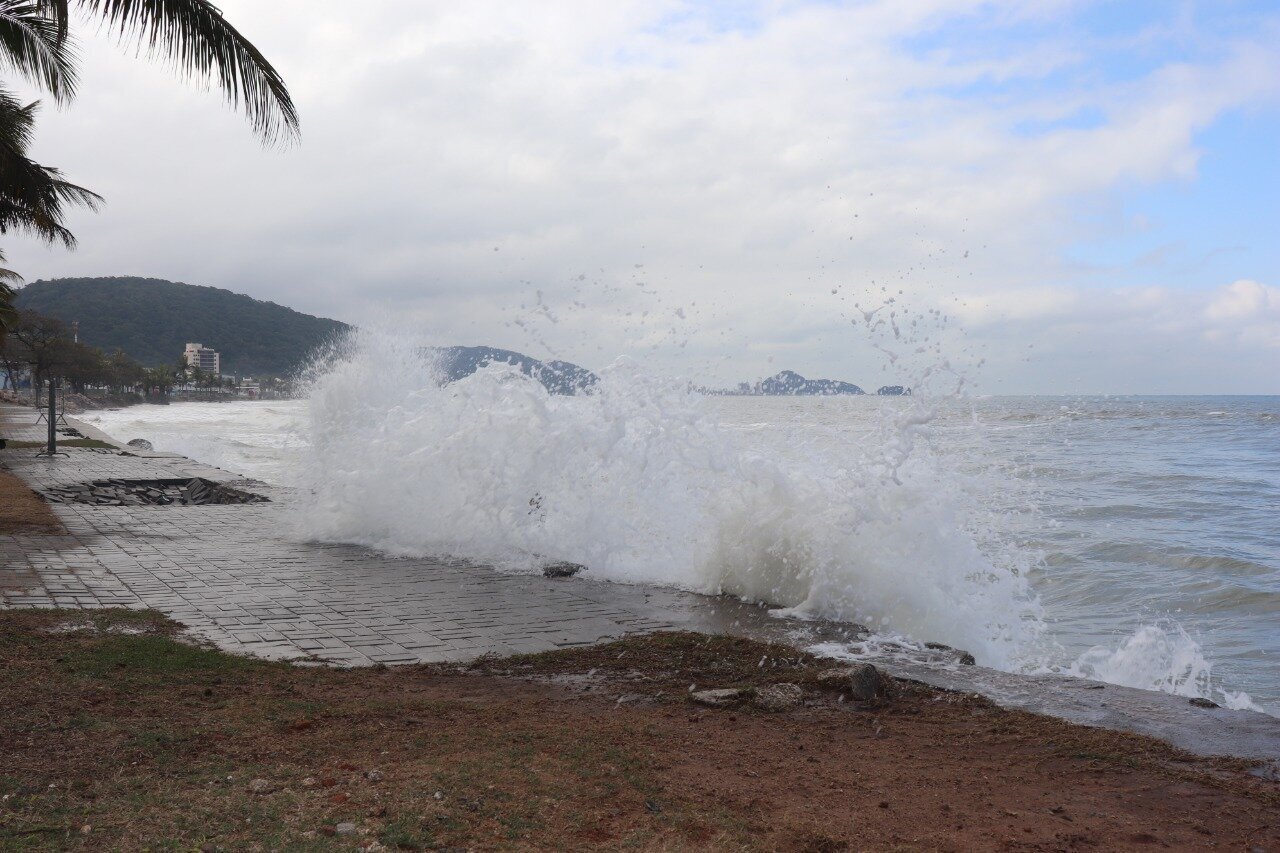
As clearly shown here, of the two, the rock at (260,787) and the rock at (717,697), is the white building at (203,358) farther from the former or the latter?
the rock at (260,787)

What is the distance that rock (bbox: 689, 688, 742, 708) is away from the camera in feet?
16.2

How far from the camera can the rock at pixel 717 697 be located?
4.93m

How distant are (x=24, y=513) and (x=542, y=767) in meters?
10.8

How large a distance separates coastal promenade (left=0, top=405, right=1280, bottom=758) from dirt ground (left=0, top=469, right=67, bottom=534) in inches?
14.2

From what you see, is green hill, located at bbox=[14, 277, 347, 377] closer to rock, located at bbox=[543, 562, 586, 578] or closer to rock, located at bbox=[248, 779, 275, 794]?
rock, located at bbox=[543, 562, 586, 578]

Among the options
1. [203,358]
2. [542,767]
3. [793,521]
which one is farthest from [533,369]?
[203,358]

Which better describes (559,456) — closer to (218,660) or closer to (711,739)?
(218,660)

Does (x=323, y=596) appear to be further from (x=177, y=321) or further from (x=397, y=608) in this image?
(x=177, y=321)

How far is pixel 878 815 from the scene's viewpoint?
3.52 meters

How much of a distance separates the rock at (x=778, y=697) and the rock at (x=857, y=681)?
0.22 m

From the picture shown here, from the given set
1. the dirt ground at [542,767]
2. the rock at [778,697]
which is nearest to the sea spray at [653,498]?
the rock at [778,697]

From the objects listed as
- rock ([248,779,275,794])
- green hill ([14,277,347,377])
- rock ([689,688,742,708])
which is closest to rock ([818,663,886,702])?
rock ([689,688,742,708])

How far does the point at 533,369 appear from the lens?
36.2 ft

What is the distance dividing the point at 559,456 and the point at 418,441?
6.46 feet
